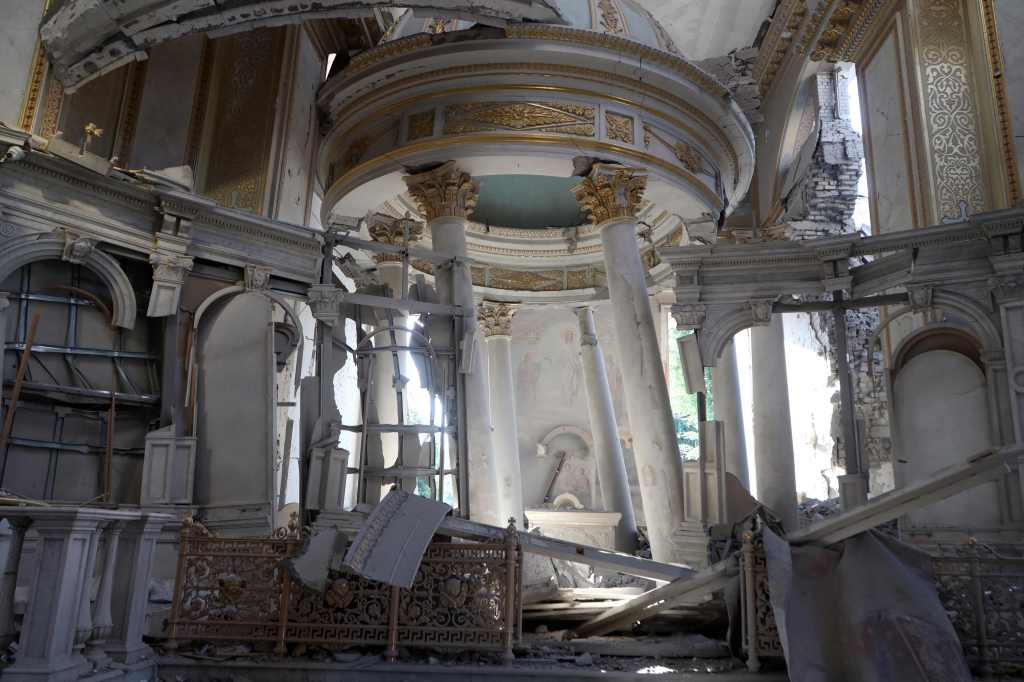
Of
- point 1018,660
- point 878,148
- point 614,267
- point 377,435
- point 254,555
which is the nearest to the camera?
point 1018,660

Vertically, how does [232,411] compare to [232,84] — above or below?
below

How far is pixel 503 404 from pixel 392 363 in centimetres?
253

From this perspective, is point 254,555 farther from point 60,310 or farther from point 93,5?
point 93,5

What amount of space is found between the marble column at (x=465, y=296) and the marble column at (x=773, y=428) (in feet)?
10.9

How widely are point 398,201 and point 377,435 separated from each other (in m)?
5.83

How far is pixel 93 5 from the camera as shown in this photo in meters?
6.99

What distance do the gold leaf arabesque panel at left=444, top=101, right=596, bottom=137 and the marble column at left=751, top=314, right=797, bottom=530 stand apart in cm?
344

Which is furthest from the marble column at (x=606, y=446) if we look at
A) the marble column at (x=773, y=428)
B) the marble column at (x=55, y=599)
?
the marble column at (x=55, y=599)

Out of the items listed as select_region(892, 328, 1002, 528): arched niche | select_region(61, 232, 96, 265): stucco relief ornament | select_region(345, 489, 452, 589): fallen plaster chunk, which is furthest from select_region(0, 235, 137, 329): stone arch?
select_region(892, 328, 1002, 528): arched niche

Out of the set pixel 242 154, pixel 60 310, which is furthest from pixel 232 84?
pixel 60 310

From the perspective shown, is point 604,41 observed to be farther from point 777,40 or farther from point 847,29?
point 777,40

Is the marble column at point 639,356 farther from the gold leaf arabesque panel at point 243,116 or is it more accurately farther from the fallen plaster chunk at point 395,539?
the gold leaf arabesque panel at point 243,116

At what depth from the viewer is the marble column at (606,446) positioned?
11133 millimetres

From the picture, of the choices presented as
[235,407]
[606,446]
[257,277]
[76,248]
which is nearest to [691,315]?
[606,446]
